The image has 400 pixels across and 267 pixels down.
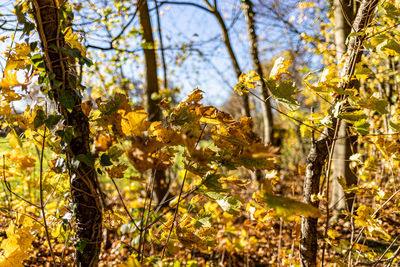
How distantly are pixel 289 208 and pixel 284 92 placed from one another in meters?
0.45

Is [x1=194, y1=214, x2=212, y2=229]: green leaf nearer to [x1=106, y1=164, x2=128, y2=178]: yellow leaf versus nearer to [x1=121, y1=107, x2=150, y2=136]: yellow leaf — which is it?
[x1=106, y1=164, x2=128, y2=178]: yellow leaf

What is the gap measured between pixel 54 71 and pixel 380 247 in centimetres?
342

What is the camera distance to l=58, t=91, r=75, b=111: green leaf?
85 cm

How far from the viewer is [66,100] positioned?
2.80ft

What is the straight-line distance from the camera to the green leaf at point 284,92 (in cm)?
90

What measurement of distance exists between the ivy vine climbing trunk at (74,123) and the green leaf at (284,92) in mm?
673

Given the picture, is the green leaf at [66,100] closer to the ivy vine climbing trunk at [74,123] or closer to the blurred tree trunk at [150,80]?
the ivy vine climbing trunk at [74,123]

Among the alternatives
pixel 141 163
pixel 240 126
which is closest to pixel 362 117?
pixel 240 126

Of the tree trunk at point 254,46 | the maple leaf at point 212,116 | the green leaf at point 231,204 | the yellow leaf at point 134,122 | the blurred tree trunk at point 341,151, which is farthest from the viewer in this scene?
→ the tree trunk at point 254,46

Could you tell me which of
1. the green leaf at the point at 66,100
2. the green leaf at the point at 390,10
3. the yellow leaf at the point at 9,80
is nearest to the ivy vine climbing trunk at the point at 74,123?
the green leaf at the point at 66,100

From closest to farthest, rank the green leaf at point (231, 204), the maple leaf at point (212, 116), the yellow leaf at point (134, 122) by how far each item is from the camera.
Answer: the yellow leaf at point (134, 122)
the maple leaf at point (212, 116)
the green leaf at point (231, 204)

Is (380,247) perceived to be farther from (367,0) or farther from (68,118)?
(68,118)

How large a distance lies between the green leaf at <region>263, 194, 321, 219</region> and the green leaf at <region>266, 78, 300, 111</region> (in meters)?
0.38

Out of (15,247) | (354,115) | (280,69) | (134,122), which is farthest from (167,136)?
(15,247)
